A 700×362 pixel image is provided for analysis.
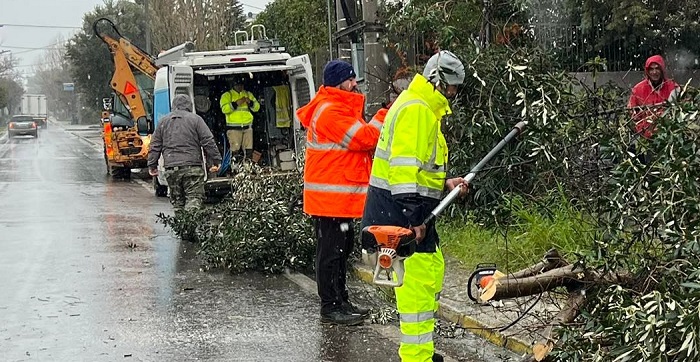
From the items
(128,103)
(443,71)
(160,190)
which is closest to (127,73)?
(128,103)

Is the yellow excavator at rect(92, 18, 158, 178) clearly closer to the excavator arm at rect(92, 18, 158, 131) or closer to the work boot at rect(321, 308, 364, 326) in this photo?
the excavator arm at rect(92, 18, 158, 131)

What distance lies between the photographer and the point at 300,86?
1449cm

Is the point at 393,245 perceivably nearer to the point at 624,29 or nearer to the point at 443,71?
the point at 443,71

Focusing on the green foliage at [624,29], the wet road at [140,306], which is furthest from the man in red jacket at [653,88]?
the green foliage at [624,29]

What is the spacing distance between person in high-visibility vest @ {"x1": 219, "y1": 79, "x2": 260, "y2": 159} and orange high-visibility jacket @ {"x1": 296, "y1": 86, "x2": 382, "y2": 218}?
7.87 metres

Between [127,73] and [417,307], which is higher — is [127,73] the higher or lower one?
the higher one

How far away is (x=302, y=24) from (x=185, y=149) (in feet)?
42.4

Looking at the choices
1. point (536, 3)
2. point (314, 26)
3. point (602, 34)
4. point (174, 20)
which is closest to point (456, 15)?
point (536, 3)

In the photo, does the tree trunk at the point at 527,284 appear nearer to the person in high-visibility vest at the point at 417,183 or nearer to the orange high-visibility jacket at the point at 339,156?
the person in high-visibility vest at the point at 417,183

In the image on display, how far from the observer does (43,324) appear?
7.00 meters

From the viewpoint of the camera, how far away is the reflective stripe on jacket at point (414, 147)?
5.04 meters

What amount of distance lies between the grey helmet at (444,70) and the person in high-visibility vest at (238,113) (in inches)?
379

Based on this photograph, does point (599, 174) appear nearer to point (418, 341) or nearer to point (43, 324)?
point (418, 341)

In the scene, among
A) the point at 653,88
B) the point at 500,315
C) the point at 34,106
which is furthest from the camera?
the point at 34,106
